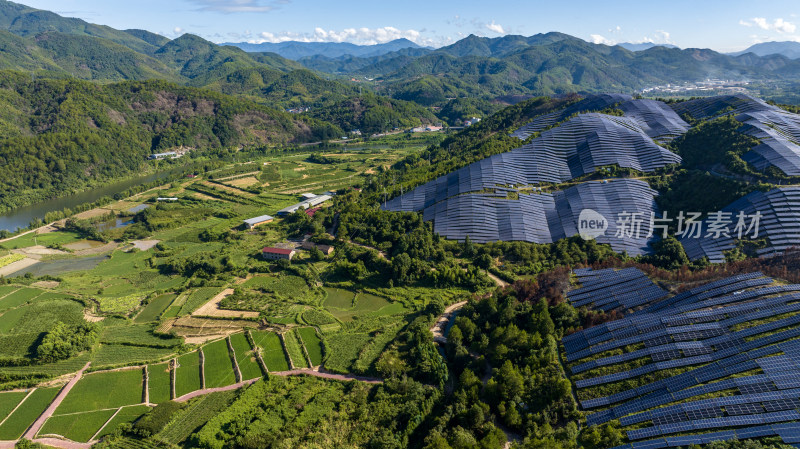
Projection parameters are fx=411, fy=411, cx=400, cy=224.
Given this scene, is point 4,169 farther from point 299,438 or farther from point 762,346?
point 762,346

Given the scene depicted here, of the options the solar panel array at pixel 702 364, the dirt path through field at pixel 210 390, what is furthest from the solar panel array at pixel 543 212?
the dirt path through field at pixel 210 390

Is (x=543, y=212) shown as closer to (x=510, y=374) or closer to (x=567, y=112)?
(x=510, y=374)

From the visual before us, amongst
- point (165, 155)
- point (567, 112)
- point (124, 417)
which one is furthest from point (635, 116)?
point (165, 155)

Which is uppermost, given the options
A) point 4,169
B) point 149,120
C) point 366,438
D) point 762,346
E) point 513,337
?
point 149,120

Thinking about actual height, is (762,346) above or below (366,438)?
above

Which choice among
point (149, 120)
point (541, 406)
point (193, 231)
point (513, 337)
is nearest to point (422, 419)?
point (541, 406)

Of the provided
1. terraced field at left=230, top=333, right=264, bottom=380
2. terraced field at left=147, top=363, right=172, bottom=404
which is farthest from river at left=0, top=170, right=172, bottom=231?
terraced field at left=230, top=333, right=264, bottom=380
